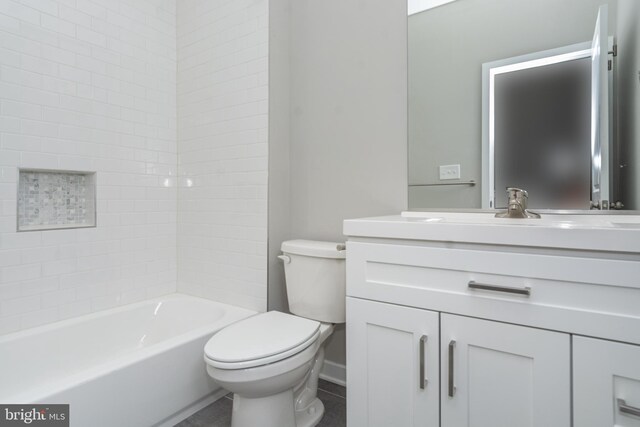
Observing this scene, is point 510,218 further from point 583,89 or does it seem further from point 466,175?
point 583,89

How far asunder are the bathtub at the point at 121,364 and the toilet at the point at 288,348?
293 mm

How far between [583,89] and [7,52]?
2.50 metres

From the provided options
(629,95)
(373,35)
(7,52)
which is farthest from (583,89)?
(7,52)

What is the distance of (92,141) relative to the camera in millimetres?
1923

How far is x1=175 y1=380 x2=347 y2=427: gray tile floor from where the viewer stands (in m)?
1.61

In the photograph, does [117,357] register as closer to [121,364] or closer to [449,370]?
[121,364]

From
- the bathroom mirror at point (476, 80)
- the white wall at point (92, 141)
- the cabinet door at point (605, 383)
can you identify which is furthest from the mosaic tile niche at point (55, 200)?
the cabinet door at point (605, 383)

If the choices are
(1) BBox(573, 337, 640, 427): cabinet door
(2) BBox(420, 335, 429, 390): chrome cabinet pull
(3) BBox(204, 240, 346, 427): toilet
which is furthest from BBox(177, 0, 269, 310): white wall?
(1) BBox(573, 337, 640, 427): cabinet door

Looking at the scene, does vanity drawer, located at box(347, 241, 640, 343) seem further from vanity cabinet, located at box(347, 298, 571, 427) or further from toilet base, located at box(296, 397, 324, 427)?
toilet base, located at box(296, 397, 324, 427)

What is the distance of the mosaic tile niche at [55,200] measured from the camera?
5.60ft

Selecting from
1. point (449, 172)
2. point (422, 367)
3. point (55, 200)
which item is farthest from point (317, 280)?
point (55, 200)

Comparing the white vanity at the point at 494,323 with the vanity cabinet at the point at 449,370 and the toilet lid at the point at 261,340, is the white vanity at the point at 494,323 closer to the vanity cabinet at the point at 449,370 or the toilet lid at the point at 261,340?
the vanity cabinet at the point at 449,370

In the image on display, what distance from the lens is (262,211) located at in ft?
6.48

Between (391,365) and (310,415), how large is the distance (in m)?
0.70
